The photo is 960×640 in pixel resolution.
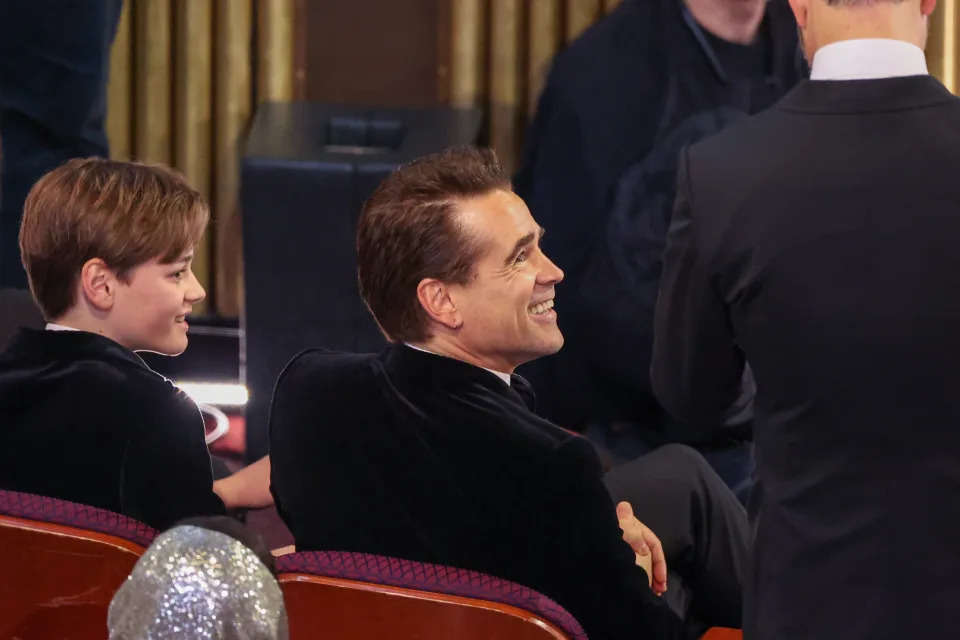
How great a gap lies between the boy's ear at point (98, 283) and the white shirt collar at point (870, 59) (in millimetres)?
846

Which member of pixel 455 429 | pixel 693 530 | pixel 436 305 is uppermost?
pixel 436 305

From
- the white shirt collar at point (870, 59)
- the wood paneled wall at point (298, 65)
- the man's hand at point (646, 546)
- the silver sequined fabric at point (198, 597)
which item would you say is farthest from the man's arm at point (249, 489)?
the wood paneled wall at point (298, 65)

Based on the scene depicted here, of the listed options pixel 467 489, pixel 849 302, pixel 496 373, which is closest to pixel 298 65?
pixel 496 373

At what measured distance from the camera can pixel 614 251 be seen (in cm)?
296

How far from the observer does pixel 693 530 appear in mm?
1921

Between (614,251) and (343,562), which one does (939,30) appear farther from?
(343,562)

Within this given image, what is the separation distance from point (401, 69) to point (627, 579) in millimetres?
2298

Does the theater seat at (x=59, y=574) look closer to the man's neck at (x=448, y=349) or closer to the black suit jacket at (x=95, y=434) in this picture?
the black suit jacket at (x=95, y=434)

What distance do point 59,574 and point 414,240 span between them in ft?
1.70

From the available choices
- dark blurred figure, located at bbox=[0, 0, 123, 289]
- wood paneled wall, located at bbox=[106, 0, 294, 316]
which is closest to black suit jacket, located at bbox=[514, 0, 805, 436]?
wood paneled wall, located at bbox=[106, 0, 294, 316]

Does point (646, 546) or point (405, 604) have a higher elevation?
point (405, 604)

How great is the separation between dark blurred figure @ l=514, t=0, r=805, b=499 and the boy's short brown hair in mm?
1398

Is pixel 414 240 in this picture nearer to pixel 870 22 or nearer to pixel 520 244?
pixel 520 244

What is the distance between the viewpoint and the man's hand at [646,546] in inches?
66.4
